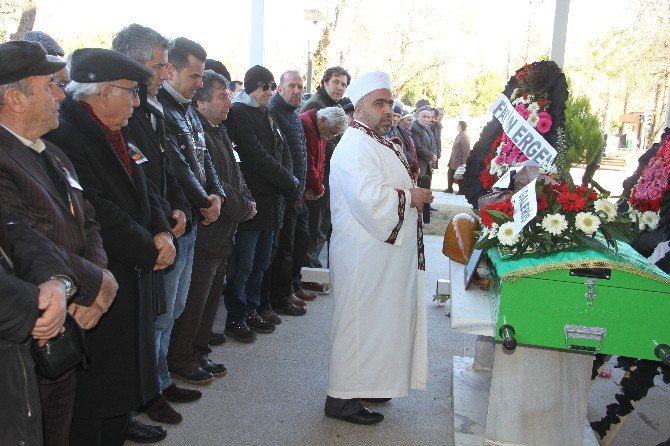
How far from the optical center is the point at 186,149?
155 inches

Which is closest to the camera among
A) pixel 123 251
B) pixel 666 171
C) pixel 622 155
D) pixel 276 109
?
pixel 123 251

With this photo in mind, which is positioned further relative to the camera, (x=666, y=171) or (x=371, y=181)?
(x=666, y=171)

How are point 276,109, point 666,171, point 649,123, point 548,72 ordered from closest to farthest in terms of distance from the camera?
point 666,171
point 548,72
point 276,109
point 649,123

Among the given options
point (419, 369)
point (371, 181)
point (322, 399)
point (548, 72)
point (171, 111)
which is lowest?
point (322, 399)

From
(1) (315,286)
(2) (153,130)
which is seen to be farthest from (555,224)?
(1) (315,286)

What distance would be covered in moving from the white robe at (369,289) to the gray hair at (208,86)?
1000mm

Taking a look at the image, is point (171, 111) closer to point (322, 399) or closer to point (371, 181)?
point (371, 181)

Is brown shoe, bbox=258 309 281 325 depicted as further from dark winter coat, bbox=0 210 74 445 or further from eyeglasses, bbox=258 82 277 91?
dark winter coat, bbox=0 210 74 445

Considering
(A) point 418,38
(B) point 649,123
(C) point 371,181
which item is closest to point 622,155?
(B) point 649,123

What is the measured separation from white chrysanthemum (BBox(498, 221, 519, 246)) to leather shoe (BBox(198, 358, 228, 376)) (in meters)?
2.23

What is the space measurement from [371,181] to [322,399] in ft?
4.91

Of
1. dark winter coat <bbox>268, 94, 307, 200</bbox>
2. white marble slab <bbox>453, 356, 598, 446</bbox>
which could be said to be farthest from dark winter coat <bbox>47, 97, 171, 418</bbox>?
dark winter coat <bbox>268, 94, 307, 200</bbox>

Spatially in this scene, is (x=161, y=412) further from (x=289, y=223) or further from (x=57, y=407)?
(x=289, y=223)

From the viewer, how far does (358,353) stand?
156 inches
